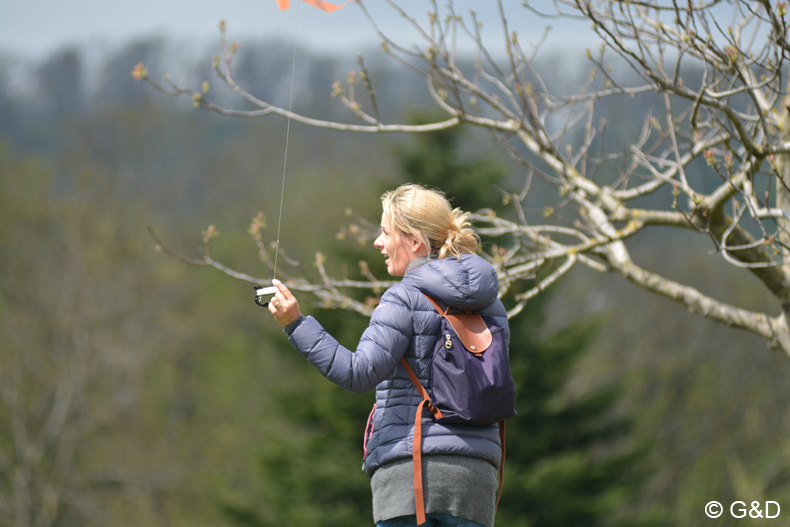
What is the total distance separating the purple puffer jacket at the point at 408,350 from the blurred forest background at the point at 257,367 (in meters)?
7.29

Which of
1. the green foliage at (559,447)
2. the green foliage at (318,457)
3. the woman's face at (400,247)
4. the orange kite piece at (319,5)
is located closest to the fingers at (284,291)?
the woman's face at (400,247)

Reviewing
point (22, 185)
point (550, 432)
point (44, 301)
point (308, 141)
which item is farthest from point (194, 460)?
point (308, 141)

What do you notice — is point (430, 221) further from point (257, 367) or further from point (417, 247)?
point (257, 367)

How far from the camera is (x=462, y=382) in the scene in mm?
1873

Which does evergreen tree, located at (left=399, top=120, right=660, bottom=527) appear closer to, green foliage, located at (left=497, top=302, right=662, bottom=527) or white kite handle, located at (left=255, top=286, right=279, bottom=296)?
green foliage, located at (left=497, top=302, right=662, bottom=527)

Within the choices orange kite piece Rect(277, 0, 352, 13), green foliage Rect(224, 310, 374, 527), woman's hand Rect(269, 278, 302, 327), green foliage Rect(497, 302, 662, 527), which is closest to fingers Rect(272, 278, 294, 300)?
woman's hand Rect(269, 278, 302, 327)

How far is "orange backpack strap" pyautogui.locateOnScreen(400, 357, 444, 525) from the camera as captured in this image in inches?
72.8

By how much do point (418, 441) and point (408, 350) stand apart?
0.23 m

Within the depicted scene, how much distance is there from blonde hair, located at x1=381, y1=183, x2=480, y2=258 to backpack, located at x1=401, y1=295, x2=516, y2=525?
0.61 ft

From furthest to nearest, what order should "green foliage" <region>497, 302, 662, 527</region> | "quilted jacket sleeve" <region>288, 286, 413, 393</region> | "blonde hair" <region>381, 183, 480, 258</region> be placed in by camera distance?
"green foliage" <region>497, 302, 662, 527</region> → "blonde hair" <region>381, 183, 480, 258</region> → "quilted jacket sleeve" <region>288, 286, 413, 393</region>

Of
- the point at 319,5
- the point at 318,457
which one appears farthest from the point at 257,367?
the point at 319,5

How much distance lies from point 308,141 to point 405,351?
21.1 metres

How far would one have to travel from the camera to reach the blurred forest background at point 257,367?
9.69 meters

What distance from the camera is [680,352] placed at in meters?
16.1
